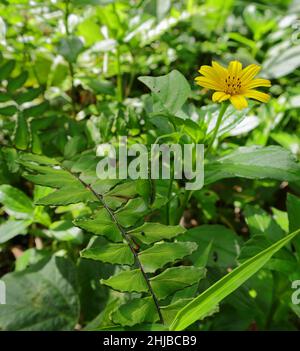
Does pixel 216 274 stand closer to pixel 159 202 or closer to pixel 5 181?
pixel 159 202

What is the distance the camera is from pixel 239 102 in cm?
74

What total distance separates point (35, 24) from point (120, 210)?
37.1 inches

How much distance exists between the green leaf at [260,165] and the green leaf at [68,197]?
0.22 metres

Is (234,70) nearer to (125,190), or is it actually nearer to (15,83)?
(125,190)

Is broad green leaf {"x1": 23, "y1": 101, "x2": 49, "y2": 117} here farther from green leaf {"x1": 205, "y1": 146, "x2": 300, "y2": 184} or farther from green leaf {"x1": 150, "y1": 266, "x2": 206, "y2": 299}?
green leaf {"x1": 150, "y1": 266, "x2": 206, "y2": 299}

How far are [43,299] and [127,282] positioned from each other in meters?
0.36

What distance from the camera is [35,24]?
149 centimetres

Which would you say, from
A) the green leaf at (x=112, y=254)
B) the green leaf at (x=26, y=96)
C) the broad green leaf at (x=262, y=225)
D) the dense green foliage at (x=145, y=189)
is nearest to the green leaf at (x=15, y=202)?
the dense green foliage at (x=145, y=189)

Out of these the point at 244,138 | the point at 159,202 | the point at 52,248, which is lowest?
the point at 52,248

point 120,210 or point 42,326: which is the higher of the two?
point 120,210

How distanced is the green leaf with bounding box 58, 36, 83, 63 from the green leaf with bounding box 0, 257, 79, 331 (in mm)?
495

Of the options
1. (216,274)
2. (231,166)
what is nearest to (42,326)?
(216,274)

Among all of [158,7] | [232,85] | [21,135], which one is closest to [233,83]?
[232,85]

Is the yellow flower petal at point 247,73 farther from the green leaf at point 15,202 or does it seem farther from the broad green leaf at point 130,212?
the green leaf at point 15,202
